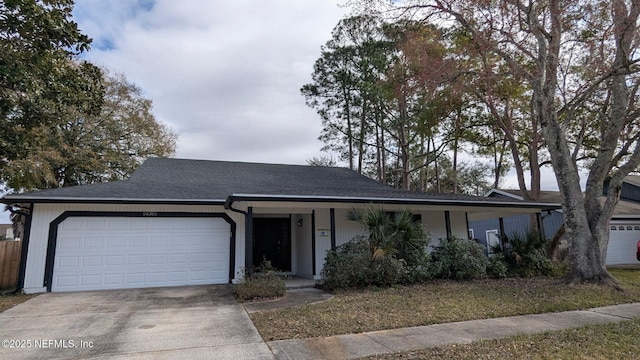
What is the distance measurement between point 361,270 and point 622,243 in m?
16.5

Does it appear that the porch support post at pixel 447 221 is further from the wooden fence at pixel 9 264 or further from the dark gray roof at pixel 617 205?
the wooden fence at pixel 9 264

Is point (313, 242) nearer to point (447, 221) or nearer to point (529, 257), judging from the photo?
point (447, 221)

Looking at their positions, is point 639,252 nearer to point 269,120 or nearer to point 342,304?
point 342,304

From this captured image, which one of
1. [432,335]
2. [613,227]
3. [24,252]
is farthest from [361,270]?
[613,227]

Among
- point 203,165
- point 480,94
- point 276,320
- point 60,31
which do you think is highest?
point 480,94

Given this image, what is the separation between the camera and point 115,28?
997cm

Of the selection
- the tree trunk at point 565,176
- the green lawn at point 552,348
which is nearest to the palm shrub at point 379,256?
the tree trunk at point 565,176

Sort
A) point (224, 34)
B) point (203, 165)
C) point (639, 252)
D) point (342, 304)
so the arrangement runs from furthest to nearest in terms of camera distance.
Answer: point (639, 252) → point (203, 165) → point (224, 34) → point (342, 304)

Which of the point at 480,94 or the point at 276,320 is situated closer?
the point at 276,320

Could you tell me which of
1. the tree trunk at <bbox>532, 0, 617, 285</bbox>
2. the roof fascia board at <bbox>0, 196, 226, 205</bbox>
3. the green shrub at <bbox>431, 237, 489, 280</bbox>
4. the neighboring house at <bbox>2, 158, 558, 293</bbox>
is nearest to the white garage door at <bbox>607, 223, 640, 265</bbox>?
the neighboring house at <bbox>2, 158, 558, 293</bbox>


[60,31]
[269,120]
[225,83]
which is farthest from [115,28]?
[269,120]

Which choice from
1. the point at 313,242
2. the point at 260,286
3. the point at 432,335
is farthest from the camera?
the point at 313,242

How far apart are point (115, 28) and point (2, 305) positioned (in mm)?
7346

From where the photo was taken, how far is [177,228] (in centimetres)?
1009
